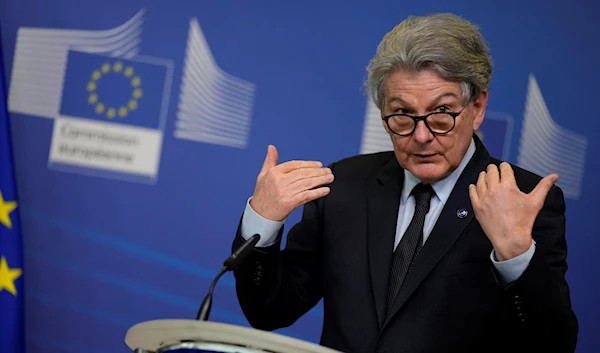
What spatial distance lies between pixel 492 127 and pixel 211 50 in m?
1.18

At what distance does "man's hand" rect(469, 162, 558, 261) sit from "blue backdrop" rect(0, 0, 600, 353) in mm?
1245

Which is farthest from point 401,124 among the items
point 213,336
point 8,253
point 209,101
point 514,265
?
point 8,253

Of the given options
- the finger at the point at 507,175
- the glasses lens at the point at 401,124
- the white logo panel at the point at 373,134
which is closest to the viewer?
the finger at the point at 507,175

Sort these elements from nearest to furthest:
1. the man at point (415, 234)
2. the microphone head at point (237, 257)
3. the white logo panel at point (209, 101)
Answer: the microphone head at point (237, 257), the man at point (415, 234), the white logo panel at point (209, 101)

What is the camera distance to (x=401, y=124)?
1937 millimetres

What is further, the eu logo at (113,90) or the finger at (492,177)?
the eu logo at (113,90)

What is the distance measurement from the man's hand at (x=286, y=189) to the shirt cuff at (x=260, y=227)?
0.04ft

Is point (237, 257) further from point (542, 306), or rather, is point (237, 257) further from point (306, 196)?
point (542, 306)

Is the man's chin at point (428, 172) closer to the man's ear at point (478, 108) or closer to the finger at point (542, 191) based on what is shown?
the man's ear at point (478, 108)

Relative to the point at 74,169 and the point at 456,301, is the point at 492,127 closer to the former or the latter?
the point at 456,301

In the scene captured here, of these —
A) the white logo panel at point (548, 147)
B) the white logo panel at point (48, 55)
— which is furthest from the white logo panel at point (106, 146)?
the white logo panel at point (548, 147)

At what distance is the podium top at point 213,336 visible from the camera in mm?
1172

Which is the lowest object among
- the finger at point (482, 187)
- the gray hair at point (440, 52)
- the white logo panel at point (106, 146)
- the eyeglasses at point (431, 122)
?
the white logo panel at point (106, 146)

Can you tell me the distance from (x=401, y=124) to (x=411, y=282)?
401mm
